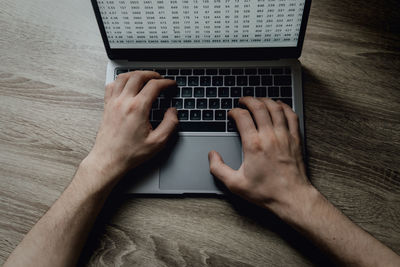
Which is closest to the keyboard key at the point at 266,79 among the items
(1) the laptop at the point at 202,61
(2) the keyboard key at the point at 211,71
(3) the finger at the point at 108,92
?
(1) the laptop at the point at 202,61

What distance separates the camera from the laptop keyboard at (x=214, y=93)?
0.76 metres

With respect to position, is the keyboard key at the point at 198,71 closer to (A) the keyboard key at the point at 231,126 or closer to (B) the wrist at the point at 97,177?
(A) the keyboard key at the point at 231,126

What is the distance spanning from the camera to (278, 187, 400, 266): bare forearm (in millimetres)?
643

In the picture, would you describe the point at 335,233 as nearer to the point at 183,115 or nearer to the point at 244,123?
the point at 244,123

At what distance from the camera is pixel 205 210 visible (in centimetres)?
74

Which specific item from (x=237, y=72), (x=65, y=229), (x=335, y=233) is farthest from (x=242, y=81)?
(x=65, y=229)

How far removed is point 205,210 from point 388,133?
419mm

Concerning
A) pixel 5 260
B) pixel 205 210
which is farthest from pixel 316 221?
pixel 5 260

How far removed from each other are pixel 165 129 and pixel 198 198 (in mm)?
156

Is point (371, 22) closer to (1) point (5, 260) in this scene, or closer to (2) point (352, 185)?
(2) point (352, 185)

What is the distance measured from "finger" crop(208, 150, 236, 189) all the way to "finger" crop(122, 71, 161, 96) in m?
0.20

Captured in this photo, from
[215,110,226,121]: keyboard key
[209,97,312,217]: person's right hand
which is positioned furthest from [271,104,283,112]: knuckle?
[215,110,226,121]: keyboard key

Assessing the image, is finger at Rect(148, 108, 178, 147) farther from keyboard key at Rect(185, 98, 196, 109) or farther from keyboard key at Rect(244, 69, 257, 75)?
keyboard key at Rect(244, 69, 257, 75)

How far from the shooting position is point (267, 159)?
27.5 inches
